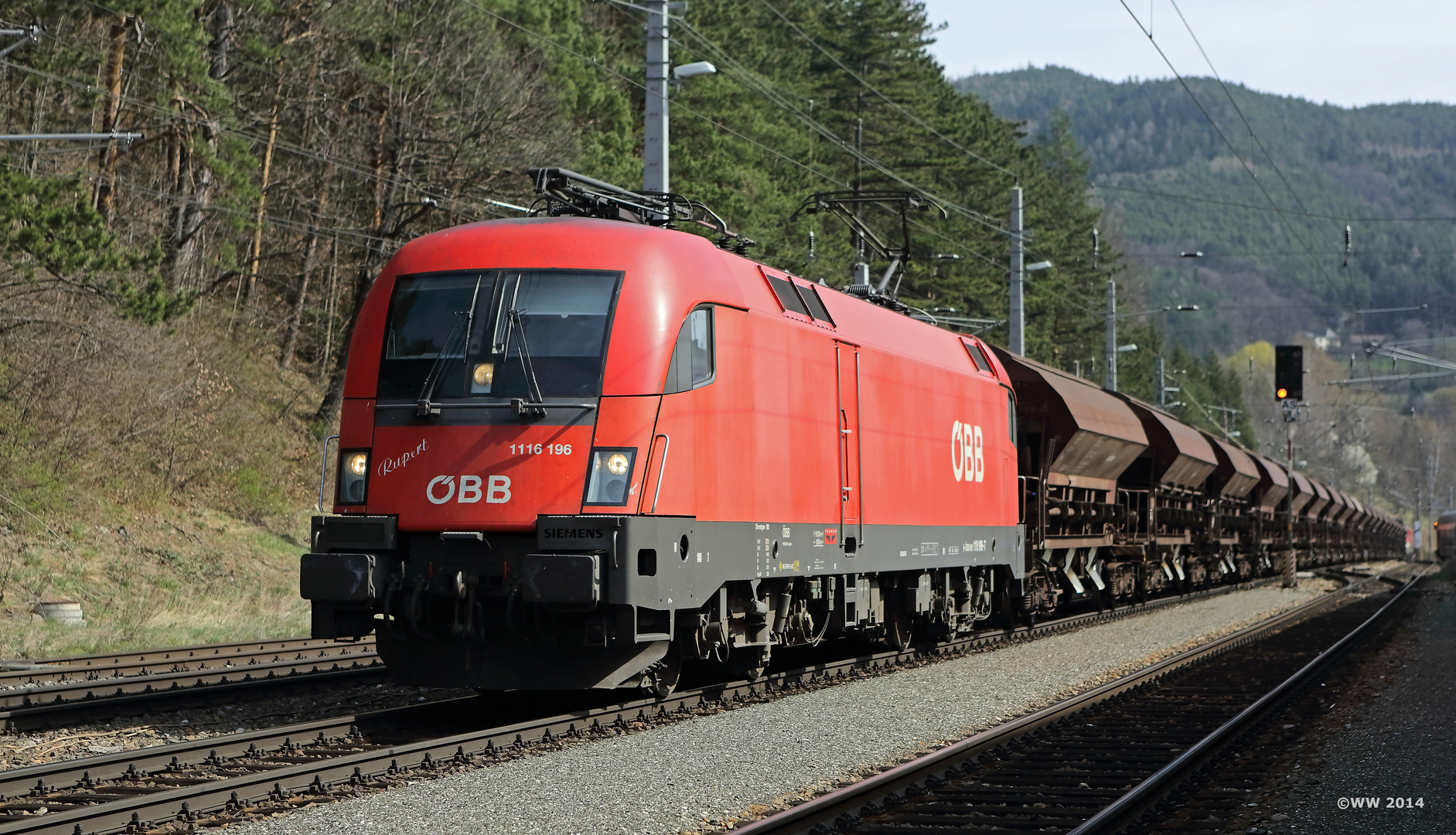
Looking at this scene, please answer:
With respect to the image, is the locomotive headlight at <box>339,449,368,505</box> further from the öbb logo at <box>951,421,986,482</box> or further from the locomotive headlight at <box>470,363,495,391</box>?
the öbb logo at <box>951,421,986,482</box>

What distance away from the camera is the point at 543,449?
10.2m

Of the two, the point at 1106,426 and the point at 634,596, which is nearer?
the point at 634,596

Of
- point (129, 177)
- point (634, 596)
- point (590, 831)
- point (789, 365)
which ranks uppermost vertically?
point (129, 177)

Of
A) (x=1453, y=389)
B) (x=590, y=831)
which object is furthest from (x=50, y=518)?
(x=1453, y=389)

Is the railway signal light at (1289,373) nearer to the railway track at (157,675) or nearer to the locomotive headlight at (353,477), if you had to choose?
the railway track at (157,675)

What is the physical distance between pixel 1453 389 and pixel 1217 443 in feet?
598

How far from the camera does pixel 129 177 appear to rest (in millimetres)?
29672

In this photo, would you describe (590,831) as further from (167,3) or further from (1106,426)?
(167,3)

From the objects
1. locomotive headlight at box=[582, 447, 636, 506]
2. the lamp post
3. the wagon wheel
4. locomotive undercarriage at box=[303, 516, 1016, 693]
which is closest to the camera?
locomotive undercarriage at box=[303, 516, 1016, 693]

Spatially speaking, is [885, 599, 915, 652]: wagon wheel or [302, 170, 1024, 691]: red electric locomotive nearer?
[302, 170, 1024, 691]: red electric locomotive

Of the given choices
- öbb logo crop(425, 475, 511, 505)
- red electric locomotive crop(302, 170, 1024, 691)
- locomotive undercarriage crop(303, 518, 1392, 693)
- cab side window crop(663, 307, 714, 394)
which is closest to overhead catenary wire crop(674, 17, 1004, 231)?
red electric locomotive crop(302, 170, 1024, 691)

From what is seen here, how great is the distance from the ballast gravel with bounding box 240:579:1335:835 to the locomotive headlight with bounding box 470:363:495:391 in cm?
272

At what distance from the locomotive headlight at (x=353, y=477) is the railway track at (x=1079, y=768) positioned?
4.48 m

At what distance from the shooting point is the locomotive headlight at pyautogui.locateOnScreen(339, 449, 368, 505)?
10.6 metres
